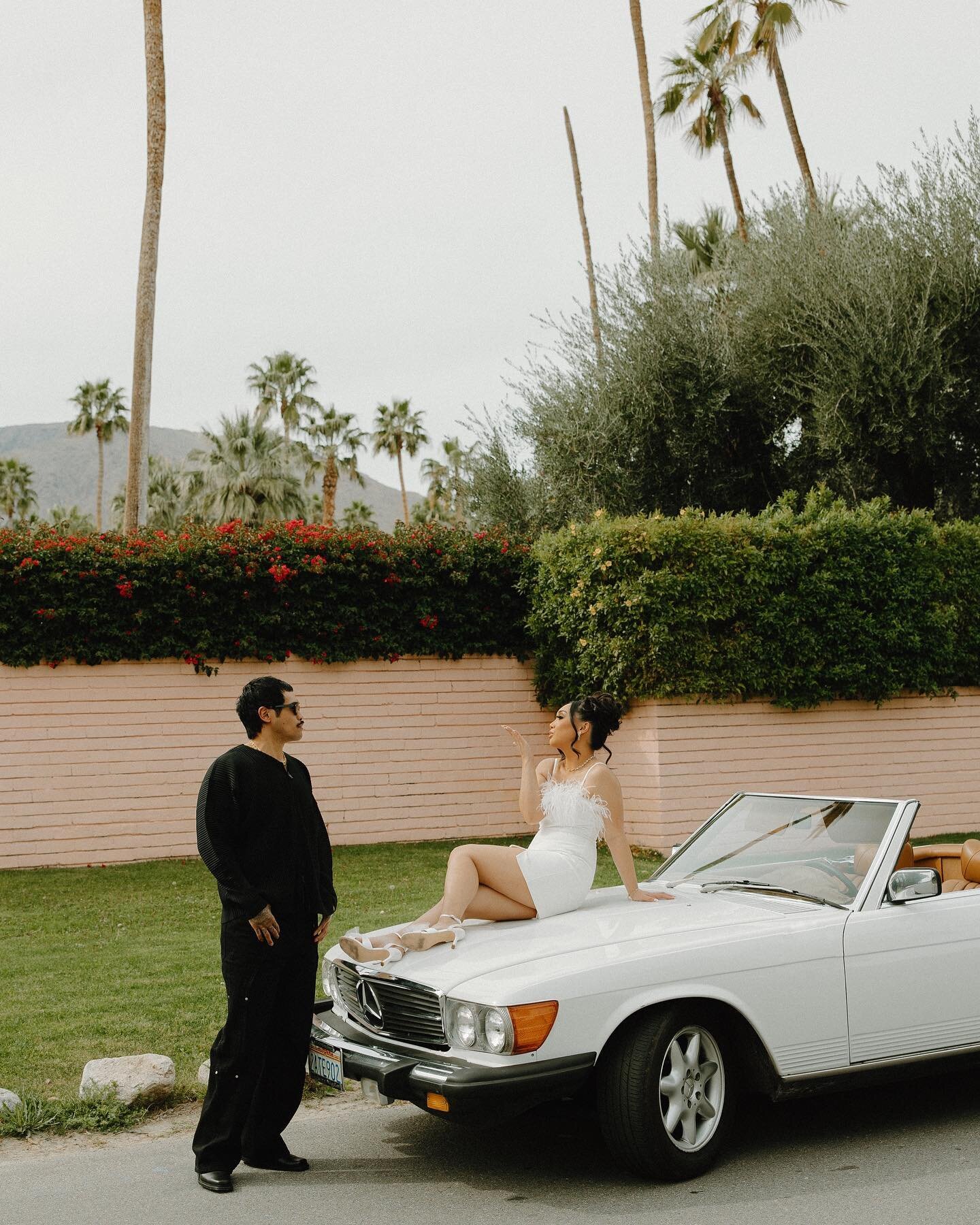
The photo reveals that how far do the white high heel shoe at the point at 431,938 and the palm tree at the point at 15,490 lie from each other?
58.8 metres

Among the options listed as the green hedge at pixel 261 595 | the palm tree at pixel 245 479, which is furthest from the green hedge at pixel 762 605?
the palm tree at pixel 245 479

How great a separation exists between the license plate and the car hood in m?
0.39

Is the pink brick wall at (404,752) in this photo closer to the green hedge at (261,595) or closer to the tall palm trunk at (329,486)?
the green hedge at (261,595)

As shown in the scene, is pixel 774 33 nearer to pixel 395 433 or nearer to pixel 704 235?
pixel 704 235

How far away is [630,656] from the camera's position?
1396 centimetres

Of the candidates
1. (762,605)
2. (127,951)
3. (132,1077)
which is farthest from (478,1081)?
(762,605)

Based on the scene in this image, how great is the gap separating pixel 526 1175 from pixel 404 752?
34.0 feet

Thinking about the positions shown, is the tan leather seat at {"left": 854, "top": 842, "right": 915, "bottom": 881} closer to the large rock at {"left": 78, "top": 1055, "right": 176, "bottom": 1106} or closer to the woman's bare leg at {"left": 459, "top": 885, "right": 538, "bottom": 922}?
the woman's bare leg at {"left": 459, "top": 885, "right": 538, "bottom": 922}

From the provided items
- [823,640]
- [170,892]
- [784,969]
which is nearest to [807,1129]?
[784,969]

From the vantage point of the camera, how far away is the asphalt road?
176 inches

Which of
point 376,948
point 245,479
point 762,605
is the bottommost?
point 376,948

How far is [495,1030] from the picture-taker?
4.54 metres

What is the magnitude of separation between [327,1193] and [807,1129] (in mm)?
1999

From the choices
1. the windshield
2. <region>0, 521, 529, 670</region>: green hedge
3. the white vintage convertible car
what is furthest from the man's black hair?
<region>0, 521, 529, 670</region>: green hedge
